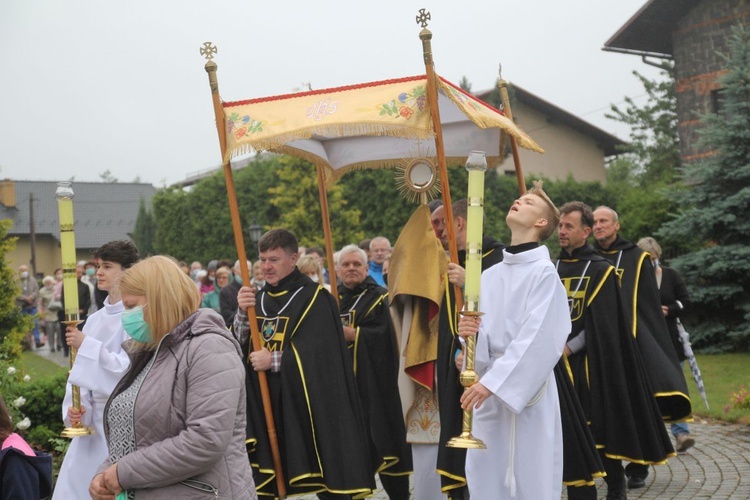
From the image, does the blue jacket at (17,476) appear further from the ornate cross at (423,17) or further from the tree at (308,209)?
the tree at (308,209)

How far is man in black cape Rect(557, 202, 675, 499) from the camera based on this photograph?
6.79 metres

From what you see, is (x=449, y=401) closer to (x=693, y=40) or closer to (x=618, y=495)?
(x=618, y=495)

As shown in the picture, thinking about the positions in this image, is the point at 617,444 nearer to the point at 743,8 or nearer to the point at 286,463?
the point at 286,463

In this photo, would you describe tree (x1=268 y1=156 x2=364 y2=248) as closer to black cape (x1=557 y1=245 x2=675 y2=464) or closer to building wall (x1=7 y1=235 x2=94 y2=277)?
black cape (x1=557 y1=245 x2=675 y2=464)

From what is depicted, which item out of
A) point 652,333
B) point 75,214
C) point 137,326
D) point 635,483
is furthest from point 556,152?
point 75,214

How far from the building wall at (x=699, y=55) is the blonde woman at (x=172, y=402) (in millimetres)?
20684

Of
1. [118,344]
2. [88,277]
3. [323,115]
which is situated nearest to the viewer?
[118,344]

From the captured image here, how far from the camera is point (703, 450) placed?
352 inches

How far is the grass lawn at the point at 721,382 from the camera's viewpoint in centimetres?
1059

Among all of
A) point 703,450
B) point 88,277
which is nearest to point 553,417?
point 703,450

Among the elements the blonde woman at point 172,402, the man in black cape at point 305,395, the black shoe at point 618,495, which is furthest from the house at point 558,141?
the blonde woman at point 172,402

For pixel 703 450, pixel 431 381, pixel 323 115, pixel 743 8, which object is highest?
pixel 743 8

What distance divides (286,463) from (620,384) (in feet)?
8.16

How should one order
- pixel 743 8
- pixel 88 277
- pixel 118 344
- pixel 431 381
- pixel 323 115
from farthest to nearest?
pixel 743 8, pixel 88 277, pixel 431 381, pixel 323 115, pixel 118 344
